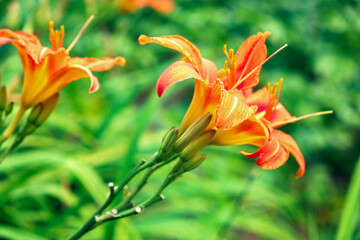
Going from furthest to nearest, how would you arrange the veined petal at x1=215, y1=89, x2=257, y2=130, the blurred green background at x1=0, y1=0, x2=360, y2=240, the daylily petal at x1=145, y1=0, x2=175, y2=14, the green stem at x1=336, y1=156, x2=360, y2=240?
the daylily petal at x1=145, y1=0, x2=175, y2=14 → the blurred green background at x1=0, y1=0, x2=360, y2=240 → the green stem at x1=336, y1=156, x2=360, y2=240 → the veined petal at x1=215, y1=89, x2=257, y2=130

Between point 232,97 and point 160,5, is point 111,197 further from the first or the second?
point 160,5

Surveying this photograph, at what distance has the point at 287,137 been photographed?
2.05 feet

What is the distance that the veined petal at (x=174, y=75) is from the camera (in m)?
0.50

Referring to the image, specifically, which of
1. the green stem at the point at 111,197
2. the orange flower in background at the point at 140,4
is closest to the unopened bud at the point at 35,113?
→ the green stem at the point at 111,197

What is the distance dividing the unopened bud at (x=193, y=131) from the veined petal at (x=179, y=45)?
0.07 metres

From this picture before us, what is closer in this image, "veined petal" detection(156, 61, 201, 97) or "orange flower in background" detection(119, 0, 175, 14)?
"veined petal" detection(156, 61, 201, 97)

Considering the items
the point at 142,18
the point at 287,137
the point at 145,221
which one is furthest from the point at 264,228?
the point at 142,18

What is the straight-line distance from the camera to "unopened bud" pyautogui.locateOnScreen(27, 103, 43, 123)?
2.15ft

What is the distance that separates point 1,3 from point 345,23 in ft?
8.16

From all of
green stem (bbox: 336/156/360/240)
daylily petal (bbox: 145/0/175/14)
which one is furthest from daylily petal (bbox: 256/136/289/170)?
daylily petal (bbox: 145/0/175/14)

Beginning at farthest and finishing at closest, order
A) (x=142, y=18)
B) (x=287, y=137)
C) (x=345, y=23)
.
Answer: (x=142, y=18) < (x=345, y=23) < (x=287, y=137)

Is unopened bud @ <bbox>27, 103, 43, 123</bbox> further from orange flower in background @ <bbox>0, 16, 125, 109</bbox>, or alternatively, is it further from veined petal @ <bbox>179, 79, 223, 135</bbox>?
veined petal @ <bbox>179, 79, 223, 135</bbox>

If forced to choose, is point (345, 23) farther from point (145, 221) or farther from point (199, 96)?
point (199, 96)

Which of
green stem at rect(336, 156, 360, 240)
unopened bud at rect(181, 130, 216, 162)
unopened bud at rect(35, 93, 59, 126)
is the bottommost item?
green stem at rect(336, 156, 360, 240)
